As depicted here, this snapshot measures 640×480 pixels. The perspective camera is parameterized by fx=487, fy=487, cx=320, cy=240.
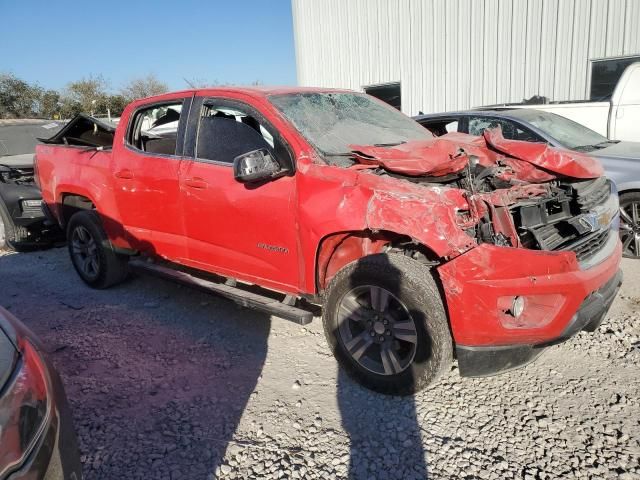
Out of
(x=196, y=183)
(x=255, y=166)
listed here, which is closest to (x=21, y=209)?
(x=196, y=183)

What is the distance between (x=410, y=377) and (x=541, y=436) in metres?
0.72

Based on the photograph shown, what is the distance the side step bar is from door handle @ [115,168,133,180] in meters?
0.77

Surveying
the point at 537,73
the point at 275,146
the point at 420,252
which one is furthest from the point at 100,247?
the point at 537,73

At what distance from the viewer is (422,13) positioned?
12.5m

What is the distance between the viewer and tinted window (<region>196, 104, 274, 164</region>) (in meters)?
3.53

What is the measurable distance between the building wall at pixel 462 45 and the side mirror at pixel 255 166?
986cm

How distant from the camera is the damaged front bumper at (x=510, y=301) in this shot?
2.43 m

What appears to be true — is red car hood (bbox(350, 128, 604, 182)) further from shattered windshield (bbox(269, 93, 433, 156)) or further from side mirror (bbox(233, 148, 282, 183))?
side mirror (bbox(233, 148, 282, 183))

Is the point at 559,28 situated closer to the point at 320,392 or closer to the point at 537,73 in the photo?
the point at 537,73

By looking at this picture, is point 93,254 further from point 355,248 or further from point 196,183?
point 355,248

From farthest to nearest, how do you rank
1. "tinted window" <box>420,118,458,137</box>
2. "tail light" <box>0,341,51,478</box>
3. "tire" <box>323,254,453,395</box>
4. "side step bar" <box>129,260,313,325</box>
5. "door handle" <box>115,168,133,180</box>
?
"tinted window" <box>420,118,458,137</box>
"door handle" <box>115,168,133,180</box>
"side step bar" <box>129,260,313,325</box>
"tire" <box>323,254,453,395</box>
"tail light" <box>0,341,51,478</box>

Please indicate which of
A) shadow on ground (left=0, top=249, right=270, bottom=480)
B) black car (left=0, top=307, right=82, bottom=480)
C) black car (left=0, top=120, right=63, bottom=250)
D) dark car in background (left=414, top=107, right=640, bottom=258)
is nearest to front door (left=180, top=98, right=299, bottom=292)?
shadow on ground (left=0, top=249, right=270, bottom=480)

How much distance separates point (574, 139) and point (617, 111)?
1686 mm

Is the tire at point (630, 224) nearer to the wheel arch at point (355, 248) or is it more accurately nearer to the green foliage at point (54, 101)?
the wheel arch at point (355, 248)
